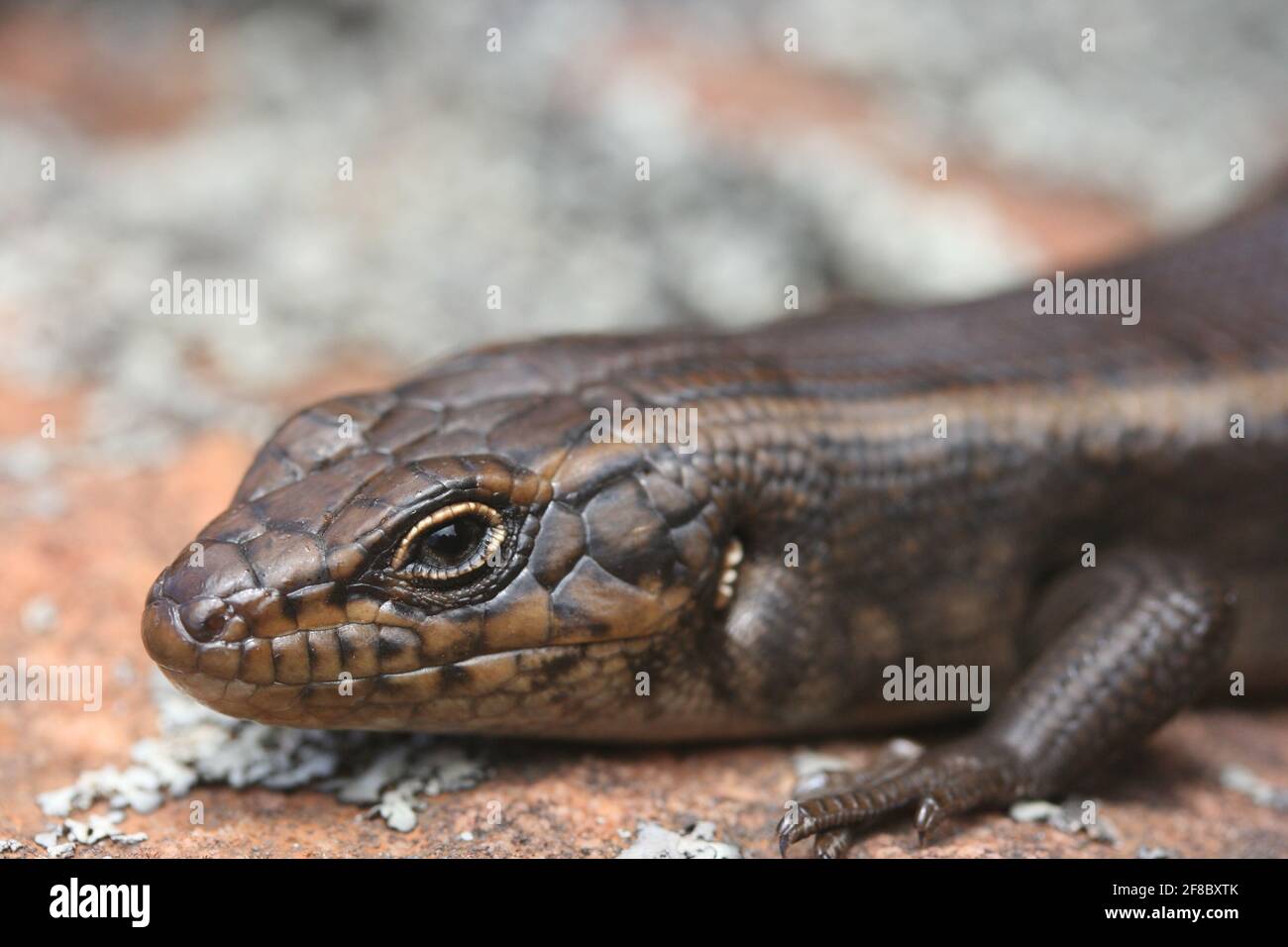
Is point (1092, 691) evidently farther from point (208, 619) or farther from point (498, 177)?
point (498, 177)

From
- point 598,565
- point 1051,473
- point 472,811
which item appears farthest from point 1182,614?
point 472,811

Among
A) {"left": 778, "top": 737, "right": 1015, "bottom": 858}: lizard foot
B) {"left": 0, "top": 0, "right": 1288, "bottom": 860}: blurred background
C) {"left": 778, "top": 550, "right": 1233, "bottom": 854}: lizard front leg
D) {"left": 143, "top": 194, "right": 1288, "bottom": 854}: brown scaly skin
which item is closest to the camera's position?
{"left": 143, "top": 194, "right": 1288, "bottom": 854}: brown scaly skin

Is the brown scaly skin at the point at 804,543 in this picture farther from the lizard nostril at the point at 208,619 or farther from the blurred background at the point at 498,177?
the blurred background at the point at 498,177

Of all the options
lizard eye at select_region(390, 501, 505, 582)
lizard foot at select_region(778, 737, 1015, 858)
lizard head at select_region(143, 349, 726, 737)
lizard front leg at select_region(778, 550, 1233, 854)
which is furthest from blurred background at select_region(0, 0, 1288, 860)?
lizard foot at select_region(778, 737, 1015, 858)

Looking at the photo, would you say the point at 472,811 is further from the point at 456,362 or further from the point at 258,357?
the point at 258,357

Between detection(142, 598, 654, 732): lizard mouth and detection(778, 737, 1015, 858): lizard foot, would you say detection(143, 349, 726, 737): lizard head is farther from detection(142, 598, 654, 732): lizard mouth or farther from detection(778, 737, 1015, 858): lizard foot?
detection(778, 737, 1015, 858): lizard foot

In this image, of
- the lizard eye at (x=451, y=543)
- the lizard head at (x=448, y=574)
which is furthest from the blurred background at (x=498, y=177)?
the lizard eye at (x=451, y=543)

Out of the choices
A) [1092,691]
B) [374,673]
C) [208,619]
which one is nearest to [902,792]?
[1092,691]
